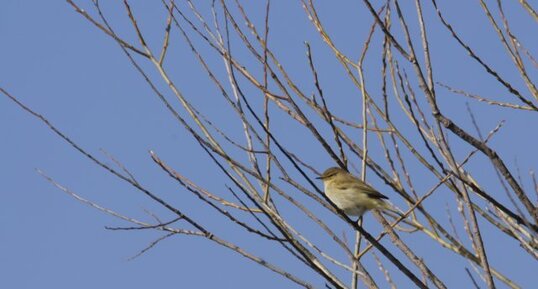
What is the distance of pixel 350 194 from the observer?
21.8 feet

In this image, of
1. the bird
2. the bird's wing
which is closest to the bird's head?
the bird

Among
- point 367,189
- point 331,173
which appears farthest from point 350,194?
point 331,173

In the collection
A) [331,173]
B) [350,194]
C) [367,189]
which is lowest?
[367,189]

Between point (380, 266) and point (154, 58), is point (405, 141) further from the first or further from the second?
point (154, 58)

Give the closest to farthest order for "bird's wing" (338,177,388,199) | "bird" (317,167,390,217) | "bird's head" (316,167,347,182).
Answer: "bird's wing" (338,177,388,199) → "bird" (317,167,390,217) → "bird's head" (316,167,347,182)

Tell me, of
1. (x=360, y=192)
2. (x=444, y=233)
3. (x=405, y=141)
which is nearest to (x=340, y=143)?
(x=405, y=141)

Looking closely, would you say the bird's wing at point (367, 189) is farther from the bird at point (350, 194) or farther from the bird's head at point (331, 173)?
the bird's head at point (331, 173)

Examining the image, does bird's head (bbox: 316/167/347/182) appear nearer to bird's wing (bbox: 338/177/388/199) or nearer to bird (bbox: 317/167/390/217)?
bird (bbox: 317/167/390/217)

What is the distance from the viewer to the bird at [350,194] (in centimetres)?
615

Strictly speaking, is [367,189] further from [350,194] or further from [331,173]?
[331,173]

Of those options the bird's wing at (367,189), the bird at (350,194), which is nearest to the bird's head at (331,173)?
the bird at (350,194)

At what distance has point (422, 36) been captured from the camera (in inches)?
120

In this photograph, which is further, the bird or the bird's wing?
the bird

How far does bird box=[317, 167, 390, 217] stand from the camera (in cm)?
615
